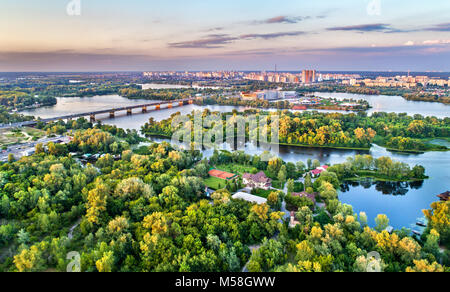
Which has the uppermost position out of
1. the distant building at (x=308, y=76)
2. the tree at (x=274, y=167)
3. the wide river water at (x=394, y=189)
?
the distant building at (x=308, y=76)

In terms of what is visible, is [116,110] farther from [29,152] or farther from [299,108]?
[299,108]

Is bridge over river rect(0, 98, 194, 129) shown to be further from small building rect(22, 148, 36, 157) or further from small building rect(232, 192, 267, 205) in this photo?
small building rect(232, 192, 267, 205)

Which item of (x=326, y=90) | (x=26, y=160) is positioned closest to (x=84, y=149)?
(x=26, y=160)

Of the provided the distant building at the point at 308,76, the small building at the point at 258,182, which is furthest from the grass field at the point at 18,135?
the distant building at the point at 308,76

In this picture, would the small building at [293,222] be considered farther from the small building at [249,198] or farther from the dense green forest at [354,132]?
the dense green forest at [354,132]

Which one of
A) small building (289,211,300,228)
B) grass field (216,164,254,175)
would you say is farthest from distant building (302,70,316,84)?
small building (289,211,300,228)
